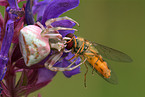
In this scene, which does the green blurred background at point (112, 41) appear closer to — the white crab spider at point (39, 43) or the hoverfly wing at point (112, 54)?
the hoverfly wing at point (112, 54)

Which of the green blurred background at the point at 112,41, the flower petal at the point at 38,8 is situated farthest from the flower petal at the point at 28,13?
the green blurred background at the point at 112,41

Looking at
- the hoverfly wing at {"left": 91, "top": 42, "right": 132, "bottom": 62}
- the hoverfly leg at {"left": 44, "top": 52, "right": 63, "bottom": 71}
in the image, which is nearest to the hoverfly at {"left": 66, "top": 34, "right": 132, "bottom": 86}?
the hoverfly wing at {"left": 91, "top": 42, "right": 132, "bottom": 62}

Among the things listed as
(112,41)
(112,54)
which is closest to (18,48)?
(112,54)

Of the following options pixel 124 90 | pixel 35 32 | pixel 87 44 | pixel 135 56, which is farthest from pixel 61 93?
pixel 35 32

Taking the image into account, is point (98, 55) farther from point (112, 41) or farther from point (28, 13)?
point (112, 41)

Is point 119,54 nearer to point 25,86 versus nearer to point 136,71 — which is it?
point 25,86

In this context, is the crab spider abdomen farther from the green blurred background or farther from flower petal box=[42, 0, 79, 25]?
the green blurred background

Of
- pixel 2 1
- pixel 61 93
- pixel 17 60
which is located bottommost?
pixel 61 93
